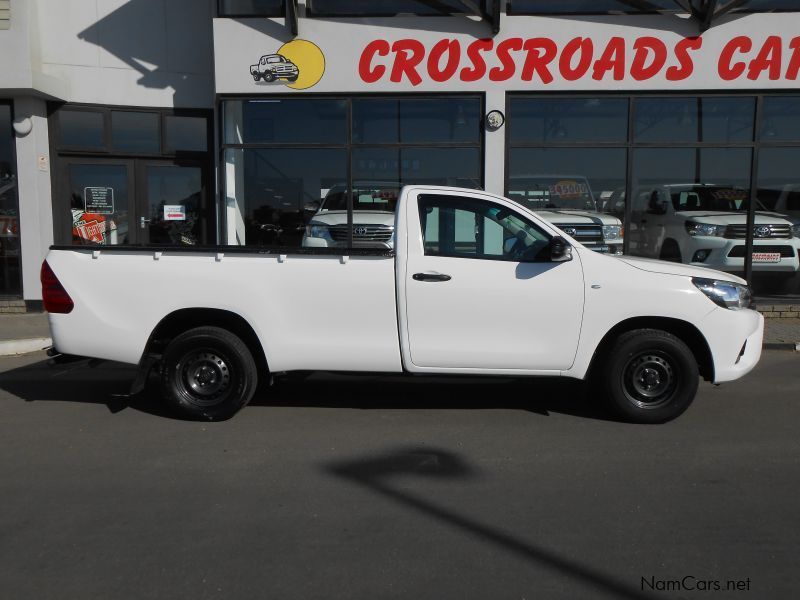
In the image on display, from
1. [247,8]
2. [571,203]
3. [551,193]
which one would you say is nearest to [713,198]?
[571,203]

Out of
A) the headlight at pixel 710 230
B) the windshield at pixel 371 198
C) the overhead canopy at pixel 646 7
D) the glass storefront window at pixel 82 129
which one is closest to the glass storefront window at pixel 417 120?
the windshield at pixel 371 198

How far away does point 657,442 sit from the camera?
5.30 metres

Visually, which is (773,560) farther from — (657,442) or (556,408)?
(556,408)

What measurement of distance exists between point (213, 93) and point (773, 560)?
35.2 feet

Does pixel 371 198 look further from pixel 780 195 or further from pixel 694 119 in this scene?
pixel 780 195

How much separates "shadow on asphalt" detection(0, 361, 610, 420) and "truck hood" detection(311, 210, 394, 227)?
419cm

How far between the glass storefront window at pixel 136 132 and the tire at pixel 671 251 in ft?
27.3

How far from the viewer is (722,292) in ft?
18.5

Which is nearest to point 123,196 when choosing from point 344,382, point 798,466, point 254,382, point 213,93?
point 213,93

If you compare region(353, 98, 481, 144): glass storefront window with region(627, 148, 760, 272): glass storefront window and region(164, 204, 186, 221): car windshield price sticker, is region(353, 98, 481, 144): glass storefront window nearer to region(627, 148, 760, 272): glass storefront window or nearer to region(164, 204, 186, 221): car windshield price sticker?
region(627, 148, 760, 272): glass storefront window

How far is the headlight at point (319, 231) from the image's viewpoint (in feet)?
37.7

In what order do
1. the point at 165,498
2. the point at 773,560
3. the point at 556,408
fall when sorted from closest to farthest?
the point at 773,560, the point at 165,498, the point at 556,408

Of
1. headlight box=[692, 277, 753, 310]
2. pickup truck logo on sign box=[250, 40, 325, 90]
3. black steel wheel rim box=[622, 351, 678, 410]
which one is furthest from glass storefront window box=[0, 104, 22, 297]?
headlight box=[692, 277, 753, 310]

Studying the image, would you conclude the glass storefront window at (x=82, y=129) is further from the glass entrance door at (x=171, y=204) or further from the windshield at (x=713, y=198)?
the windshield at (x=713, y=198)
